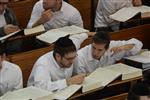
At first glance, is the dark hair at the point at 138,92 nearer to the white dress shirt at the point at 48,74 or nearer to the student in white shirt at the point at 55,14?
the white dress shirt at the point at 48,74

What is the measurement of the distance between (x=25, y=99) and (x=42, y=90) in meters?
0.19

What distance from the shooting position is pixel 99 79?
10.1ft

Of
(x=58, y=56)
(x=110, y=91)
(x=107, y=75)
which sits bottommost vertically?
(x=110, y=91)

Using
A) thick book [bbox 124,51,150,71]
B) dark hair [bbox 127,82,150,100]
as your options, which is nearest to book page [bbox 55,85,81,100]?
dark hair [bbox 127,82,150,100]

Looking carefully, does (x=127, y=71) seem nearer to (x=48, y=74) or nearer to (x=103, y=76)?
(x=103, y=76)

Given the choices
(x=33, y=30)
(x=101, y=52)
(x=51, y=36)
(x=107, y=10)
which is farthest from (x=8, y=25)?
(x=107, y=10)

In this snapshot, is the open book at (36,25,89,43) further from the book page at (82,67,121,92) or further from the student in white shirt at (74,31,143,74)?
the book page at (82,67,121,92)

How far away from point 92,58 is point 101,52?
0.12 m

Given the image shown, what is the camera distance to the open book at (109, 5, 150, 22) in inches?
171

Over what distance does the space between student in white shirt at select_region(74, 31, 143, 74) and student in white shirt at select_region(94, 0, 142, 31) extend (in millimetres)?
1044

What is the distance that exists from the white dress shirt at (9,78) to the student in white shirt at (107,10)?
1.84 metres

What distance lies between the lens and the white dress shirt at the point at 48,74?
300 centimetres

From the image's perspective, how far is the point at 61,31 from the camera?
13.1 ft

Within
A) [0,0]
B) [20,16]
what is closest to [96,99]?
[0,0]
